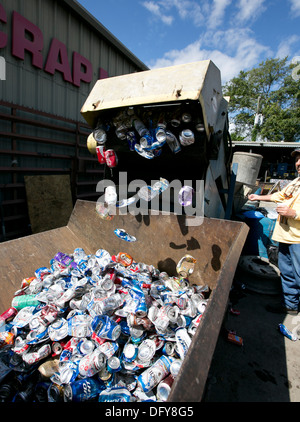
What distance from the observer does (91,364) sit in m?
1.22

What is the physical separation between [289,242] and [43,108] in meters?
5.04

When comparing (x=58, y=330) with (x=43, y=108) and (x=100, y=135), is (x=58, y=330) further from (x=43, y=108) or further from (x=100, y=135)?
(x=43, y=108)

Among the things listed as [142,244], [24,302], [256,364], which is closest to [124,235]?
Result: [142,244]

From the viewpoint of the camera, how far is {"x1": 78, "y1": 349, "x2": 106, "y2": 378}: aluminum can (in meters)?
1.21

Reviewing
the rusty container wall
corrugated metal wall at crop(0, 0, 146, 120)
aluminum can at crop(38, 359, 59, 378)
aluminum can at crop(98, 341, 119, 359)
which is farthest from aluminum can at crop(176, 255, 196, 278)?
corrugated metal wall at crop(0, 0, 146, 120)

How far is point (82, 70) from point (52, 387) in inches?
242

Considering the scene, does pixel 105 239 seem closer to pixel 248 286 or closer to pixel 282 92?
pixel 248 286

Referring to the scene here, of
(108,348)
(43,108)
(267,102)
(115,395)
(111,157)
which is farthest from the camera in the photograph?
(267,102)

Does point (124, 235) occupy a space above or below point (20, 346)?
above

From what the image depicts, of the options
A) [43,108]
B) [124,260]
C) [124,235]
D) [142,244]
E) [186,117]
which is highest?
[43,108]

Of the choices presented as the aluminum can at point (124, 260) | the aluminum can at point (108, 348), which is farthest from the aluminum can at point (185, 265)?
the aluminum can at point (108, 348)

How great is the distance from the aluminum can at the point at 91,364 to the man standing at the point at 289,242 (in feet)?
7.43

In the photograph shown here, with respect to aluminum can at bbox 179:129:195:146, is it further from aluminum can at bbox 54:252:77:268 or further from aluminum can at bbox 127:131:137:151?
aluminum can at bbox 54:252:77:268

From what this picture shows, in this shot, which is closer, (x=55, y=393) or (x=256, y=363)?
(x=55, y=393)
